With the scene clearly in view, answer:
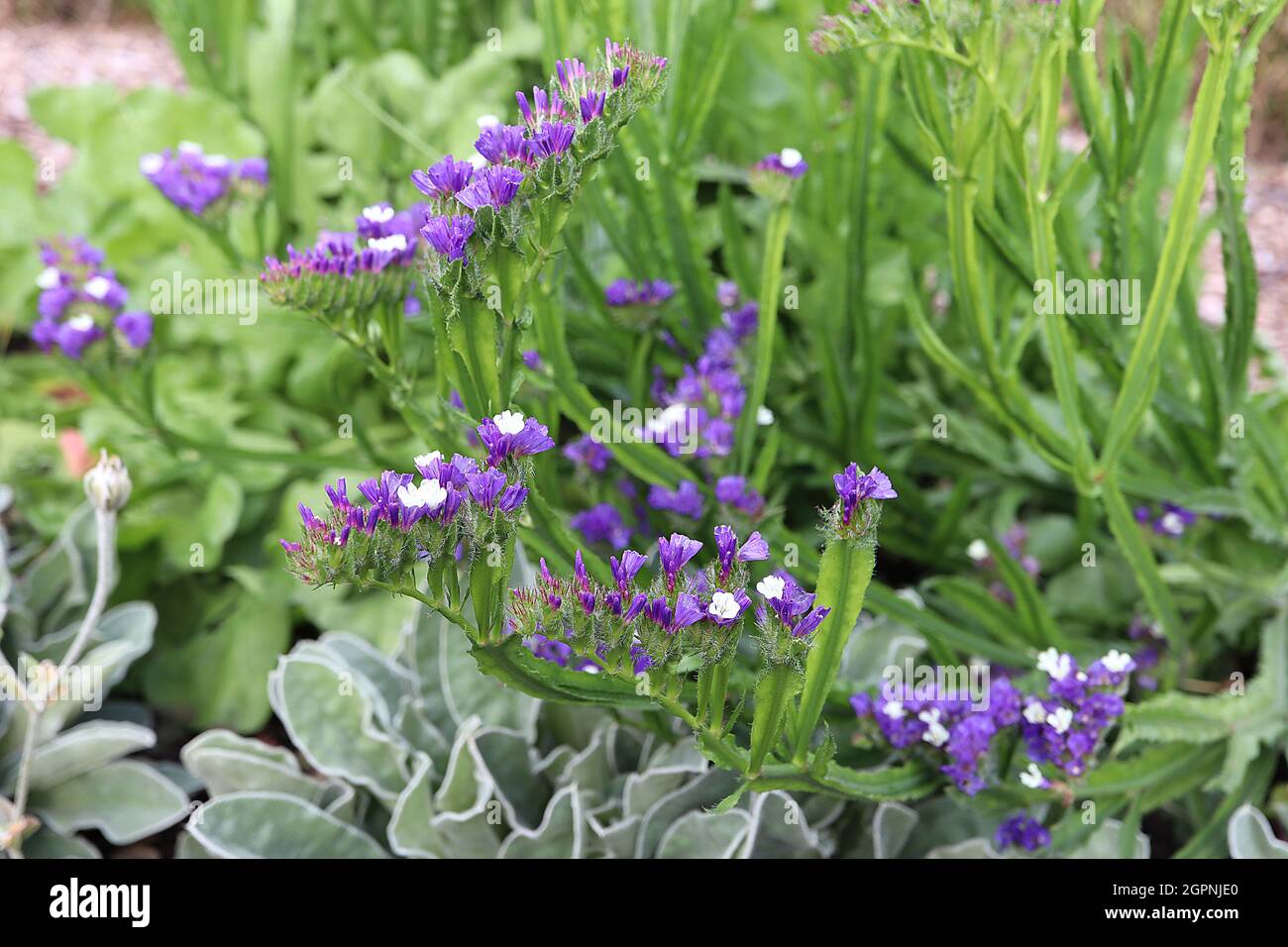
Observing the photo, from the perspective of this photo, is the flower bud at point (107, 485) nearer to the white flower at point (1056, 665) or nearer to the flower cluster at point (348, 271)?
the flower cluster at point (348, 271)

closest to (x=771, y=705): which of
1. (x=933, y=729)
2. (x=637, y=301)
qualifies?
(x=933, y=729)

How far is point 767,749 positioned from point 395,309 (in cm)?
66

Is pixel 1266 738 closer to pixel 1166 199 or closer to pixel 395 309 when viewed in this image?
pixel 395 309

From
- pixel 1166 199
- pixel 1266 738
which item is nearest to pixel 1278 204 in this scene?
pixel 1166 199

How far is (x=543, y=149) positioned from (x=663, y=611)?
429 millimetres

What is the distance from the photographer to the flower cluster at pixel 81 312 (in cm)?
192

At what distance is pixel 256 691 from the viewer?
7.28 feet

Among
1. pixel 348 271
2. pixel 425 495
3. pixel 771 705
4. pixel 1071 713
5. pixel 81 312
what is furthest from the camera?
pixel 81 312

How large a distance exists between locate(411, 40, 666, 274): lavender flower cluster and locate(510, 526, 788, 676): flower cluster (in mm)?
319

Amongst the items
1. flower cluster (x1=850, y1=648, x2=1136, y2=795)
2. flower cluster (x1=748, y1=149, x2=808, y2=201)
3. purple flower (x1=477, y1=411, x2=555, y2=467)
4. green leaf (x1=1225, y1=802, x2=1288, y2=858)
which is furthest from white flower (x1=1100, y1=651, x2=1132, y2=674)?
purple flower (x1=477, y1=411, x2=555, y2=467)

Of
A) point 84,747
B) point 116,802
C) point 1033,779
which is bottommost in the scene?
point 116,802

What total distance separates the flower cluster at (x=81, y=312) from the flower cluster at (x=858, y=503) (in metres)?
1.31

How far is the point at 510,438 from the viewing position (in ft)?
3.45

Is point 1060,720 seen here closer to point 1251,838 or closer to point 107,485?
point 1251,838
